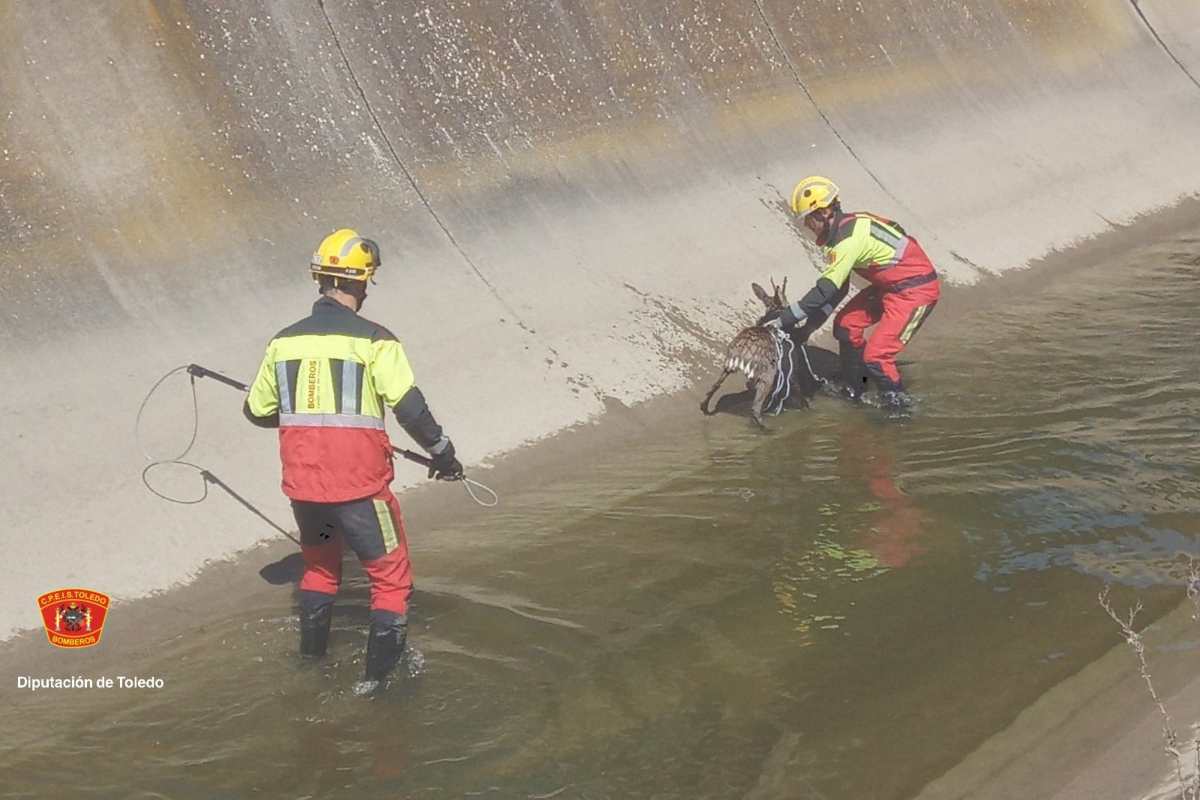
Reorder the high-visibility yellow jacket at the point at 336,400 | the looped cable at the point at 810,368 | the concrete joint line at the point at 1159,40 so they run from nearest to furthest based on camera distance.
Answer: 1. the high-visibility yellow jacket at the point at 336,400
2. the looped cable at the point at 810,368
3. the concrete joint line at the point at 1159,40

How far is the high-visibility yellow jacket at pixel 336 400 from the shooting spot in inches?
221

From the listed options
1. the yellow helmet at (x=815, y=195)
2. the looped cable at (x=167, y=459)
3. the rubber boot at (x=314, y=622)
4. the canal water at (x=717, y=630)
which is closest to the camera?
the canal water at (x=717, y=630)

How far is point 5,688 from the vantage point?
20.5ft

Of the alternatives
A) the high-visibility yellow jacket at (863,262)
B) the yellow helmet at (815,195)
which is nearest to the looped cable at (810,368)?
the high-visibility yellow jacket at (863,262)

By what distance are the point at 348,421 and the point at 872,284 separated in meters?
5.46

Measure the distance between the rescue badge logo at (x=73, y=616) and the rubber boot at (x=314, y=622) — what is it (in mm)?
1301

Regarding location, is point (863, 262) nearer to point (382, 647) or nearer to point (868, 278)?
point (868, 278)

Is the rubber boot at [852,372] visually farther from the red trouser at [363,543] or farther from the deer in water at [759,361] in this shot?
the red trouser at [363,543]

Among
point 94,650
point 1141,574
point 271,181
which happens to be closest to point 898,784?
point 1141,574

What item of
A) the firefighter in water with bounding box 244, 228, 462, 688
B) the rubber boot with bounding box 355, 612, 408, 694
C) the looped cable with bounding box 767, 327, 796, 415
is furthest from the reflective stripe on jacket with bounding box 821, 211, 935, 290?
the rubber boot with bounding box 355, 612, 408, 694

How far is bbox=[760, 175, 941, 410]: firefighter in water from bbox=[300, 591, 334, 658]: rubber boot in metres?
4.55

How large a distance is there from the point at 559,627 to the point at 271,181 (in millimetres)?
4995

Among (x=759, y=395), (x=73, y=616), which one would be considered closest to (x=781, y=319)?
(x=759, y=395)

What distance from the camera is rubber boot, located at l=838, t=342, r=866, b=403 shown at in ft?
32.3
